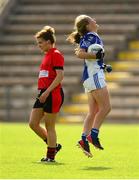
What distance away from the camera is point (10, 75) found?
27.9 metres

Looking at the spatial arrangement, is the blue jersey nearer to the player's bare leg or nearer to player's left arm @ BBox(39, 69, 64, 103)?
the player's bare leg

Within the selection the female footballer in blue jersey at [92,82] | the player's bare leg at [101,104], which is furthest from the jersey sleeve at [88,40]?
the player's bare leg at [101,104]

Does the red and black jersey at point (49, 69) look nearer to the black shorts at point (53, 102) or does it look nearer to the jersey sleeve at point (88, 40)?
the black shorts at point (53, 102)

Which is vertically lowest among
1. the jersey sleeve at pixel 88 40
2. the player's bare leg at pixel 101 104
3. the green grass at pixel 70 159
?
the green grass at pixel 70 159

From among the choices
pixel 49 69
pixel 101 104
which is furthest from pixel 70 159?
pixel 49 69

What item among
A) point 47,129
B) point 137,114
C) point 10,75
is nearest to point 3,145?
point 47,129

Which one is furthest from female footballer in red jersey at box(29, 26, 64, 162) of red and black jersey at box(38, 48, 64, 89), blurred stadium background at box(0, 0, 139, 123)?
blurred stadium background at box(0, 0, 139, 123)

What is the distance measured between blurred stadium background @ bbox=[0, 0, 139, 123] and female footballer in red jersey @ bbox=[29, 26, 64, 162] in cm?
1287

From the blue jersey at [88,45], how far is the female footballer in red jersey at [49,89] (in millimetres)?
420

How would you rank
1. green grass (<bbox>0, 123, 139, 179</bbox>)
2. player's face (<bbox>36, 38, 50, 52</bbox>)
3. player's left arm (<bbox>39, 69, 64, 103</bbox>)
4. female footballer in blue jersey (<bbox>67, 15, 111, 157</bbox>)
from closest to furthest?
green grass (<bbox>0, 123, 139, 179</bbox>)
player's left arm (<bbox>39, 69, 64, 103</bbox>)
player's face (<bbox>36, 38, 50, 52</bbox>)
female footballer in blue jersey (<bbox>67, 15, 111, 157</bbox>)

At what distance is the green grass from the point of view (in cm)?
1027

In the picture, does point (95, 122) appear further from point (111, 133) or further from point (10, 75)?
point (10, 75)

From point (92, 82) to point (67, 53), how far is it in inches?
639

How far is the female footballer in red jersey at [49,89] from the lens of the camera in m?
11.7
